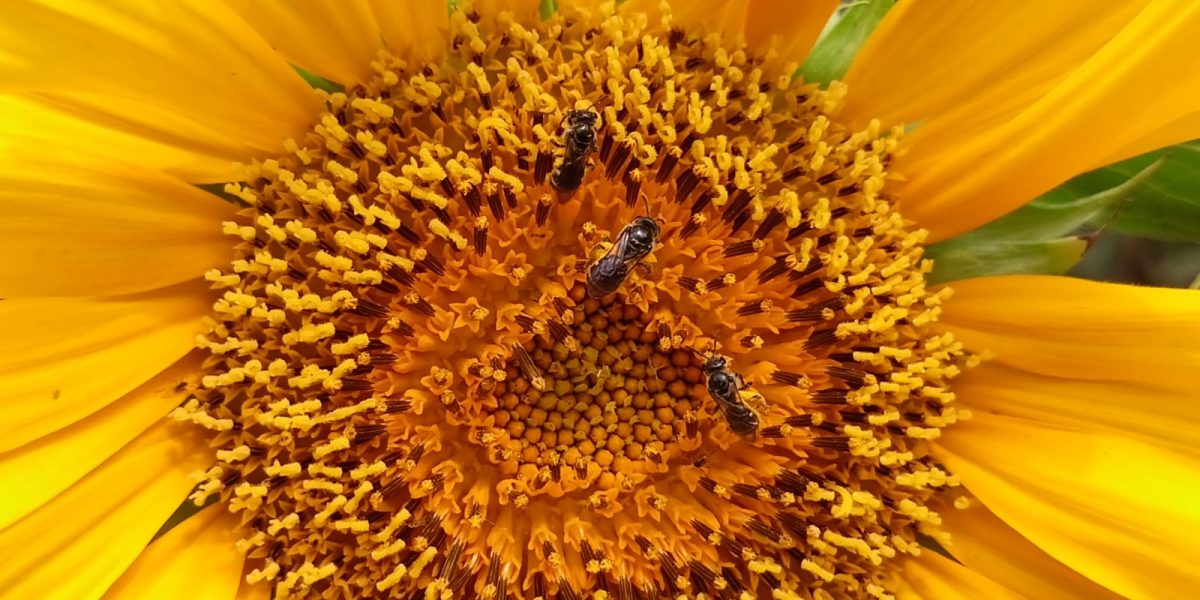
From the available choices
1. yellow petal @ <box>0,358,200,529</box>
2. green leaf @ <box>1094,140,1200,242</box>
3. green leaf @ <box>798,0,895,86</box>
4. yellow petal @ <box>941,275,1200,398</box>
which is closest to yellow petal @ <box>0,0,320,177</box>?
yellow petal @ <box>0,358,200,529</box>

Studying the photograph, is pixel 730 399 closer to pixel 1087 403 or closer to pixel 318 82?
pixel 1087 403

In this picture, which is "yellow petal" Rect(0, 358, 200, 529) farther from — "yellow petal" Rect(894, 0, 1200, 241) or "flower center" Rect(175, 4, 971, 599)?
"yellow petal" Rect(894, 0, 1200, 241)

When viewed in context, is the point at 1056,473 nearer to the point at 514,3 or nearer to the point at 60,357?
the point at 514,3

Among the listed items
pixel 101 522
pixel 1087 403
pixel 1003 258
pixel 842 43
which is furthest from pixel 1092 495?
pixel 101 522

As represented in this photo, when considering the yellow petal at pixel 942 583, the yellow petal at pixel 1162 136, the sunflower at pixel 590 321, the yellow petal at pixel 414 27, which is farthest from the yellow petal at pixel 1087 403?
the yellow petal at pixel 414 27

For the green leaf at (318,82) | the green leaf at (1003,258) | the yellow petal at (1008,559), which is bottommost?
the yellow petal at (1008,559)

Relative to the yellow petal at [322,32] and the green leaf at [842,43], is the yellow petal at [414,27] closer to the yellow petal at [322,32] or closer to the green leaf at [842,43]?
the yellow petal at [322,32]
